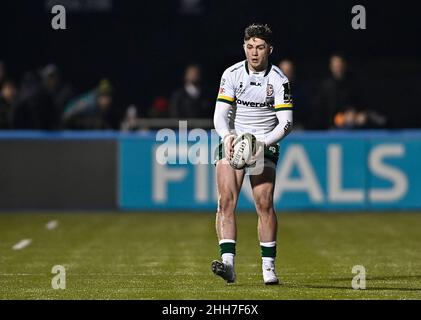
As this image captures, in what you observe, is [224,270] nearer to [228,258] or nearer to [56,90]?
[228,258]

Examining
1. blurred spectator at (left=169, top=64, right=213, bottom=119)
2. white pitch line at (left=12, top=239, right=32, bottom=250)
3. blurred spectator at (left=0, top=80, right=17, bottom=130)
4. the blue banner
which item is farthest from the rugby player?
blurred spectator at (left=0, top=80, right=17, bottom=130)

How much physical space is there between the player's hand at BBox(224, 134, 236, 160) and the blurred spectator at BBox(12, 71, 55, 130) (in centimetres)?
1298

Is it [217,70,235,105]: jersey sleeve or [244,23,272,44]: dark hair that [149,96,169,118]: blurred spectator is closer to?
[217,70,235,105]: jersey sleeve

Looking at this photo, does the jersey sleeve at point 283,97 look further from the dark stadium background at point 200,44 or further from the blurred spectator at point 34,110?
the dark stadium background at point 200,44

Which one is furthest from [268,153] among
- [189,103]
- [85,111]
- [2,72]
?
[2,72]

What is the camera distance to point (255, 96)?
13844 mm

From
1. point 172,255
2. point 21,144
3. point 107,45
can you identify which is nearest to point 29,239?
point 172,255

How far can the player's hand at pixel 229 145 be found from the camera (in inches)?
534

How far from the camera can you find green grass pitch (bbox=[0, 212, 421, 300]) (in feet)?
43.3

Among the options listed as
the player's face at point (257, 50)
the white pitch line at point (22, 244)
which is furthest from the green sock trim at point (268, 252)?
the white pitch line at point (22, 244)

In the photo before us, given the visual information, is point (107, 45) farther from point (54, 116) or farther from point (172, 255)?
point (172, 255)

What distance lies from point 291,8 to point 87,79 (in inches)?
178

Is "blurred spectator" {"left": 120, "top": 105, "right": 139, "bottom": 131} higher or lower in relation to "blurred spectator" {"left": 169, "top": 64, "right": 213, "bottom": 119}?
lower

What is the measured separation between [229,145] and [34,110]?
1328cm
